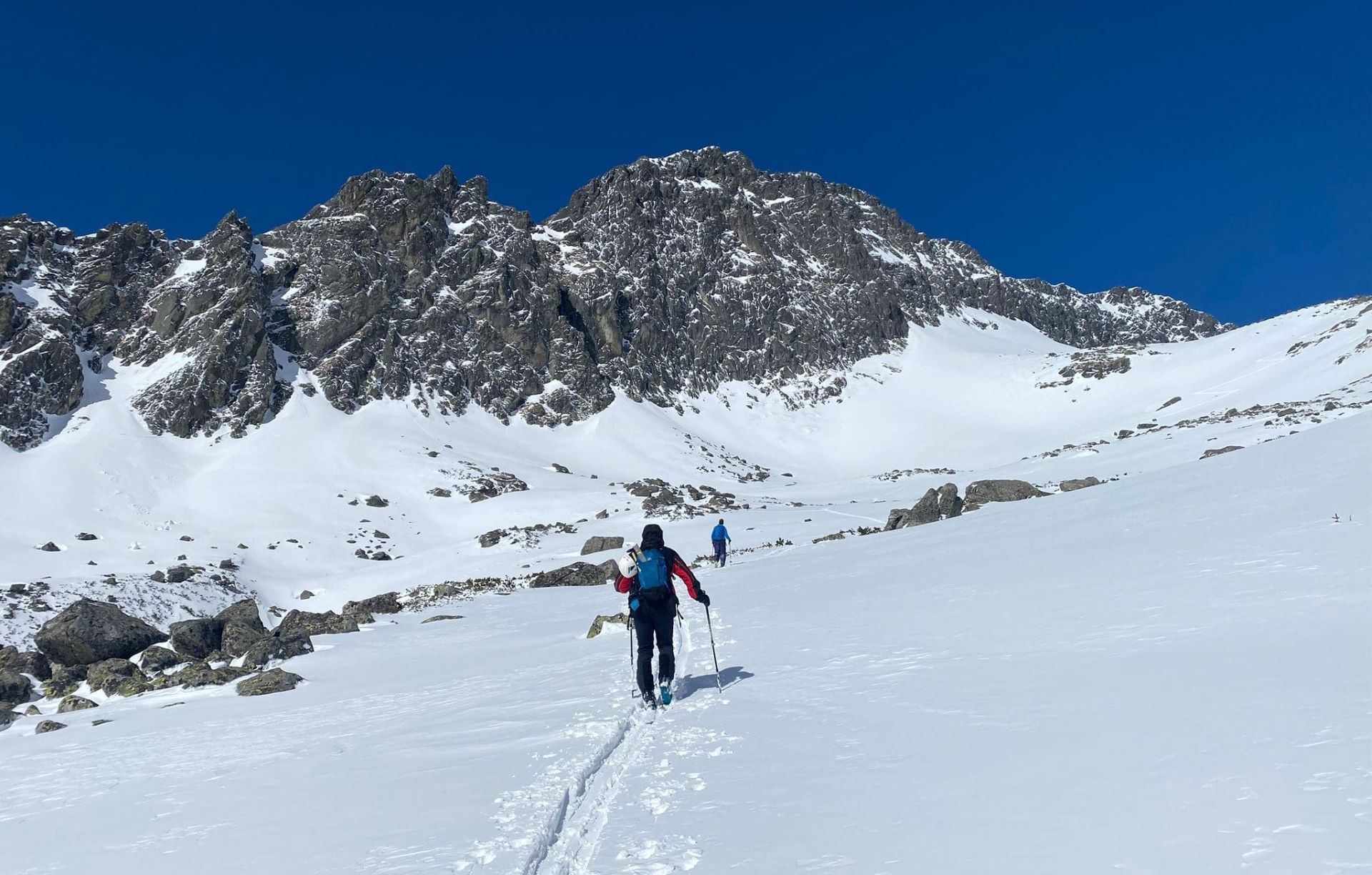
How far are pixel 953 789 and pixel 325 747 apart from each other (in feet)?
23.0

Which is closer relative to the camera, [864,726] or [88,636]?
[864,726]

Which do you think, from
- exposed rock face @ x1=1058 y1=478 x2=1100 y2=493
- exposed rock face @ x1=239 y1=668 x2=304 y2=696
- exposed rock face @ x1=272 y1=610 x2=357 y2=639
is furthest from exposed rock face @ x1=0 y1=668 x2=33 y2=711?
exposed rock face @ x1=1058 y1=478 x2=1100 y2=493

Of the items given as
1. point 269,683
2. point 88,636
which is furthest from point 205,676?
point 88,636

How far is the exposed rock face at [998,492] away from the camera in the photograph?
109ft

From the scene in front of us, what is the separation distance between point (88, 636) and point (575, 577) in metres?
15.0

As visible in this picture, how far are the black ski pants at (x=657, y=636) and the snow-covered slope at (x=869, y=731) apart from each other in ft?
1.38

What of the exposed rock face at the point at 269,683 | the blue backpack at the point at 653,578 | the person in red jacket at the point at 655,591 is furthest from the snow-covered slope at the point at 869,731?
the blue backpack at the point at 653,578

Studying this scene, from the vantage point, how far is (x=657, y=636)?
10062mm

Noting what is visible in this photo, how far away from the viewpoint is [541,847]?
17.3 ft

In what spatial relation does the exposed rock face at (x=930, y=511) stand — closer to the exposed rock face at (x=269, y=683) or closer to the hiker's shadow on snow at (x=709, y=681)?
the hiker's shadow on snow at (x=709, y=681)

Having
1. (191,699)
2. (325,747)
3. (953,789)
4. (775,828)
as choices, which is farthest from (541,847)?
(191,699)

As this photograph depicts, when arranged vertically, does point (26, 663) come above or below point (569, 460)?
below

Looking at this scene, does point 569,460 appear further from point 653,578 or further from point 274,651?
point 653,578

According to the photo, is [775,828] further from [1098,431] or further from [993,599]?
[1098,431]
